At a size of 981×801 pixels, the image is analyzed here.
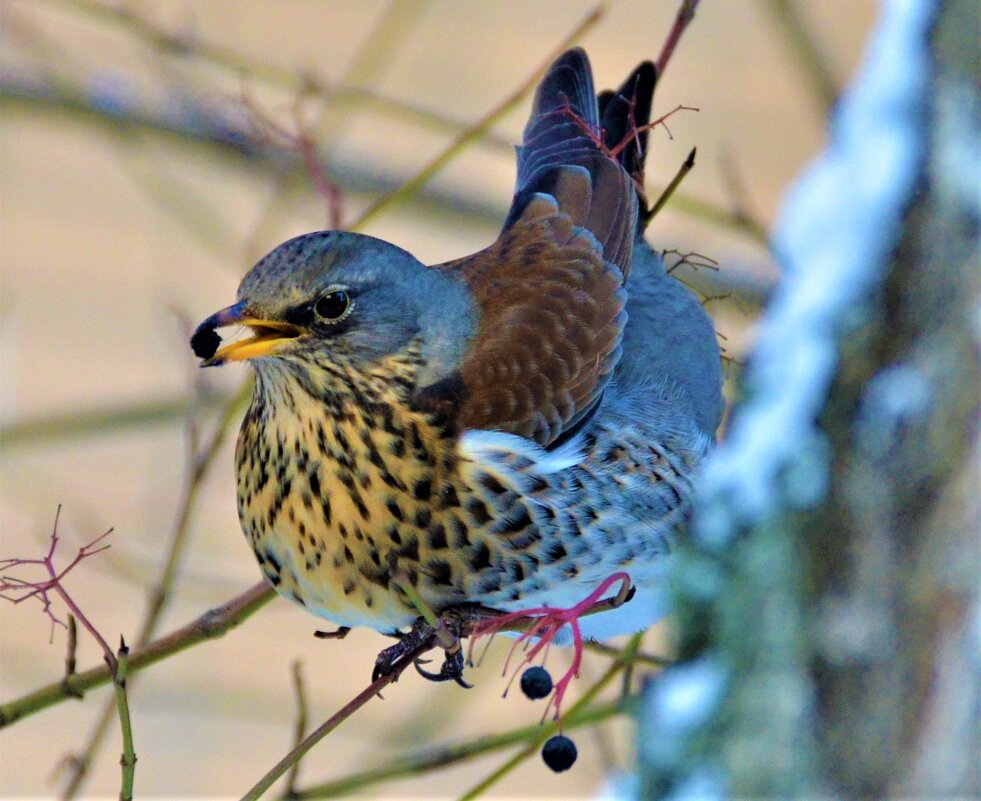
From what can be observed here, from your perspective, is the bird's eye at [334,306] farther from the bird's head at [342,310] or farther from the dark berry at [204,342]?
the dark berry at [204,342]

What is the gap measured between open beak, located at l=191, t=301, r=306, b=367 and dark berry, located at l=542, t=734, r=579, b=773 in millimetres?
Result: 477

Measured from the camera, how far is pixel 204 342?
1062 mm

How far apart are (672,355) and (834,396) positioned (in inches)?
138

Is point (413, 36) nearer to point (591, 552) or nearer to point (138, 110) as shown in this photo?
point (138, 110)

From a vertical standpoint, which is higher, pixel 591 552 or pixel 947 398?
pixel 947 398

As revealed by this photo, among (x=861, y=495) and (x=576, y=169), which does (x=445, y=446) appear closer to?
(x=576, y=169)

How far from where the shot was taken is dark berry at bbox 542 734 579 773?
1229 mm

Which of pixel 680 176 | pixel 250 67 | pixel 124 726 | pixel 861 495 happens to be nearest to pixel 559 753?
pixel 124 726

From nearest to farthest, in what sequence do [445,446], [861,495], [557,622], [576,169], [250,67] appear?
[557,622] < [445,446] < [576,169] < [250,67] < [861,495]

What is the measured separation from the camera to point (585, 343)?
4.75ft

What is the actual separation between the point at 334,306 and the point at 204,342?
0.21 metres

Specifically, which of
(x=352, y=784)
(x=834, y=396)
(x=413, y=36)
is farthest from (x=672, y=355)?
(x=834, y=396)

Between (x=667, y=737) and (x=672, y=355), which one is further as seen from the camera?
(x=667, y=737)

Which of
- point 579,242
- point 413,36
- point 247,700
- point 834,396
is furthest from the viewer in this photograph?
point 834,396
